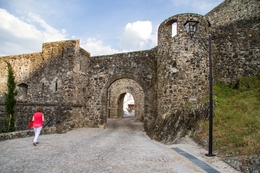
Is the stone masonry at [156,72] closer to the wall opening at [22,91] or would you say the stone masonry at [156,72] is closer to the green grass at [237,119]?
→ the wall opening at [22,91]

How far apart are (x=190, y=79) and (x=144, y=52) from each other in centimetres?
370

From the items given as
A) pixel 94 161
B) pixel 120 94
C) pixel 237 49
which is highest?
pixel 237 49

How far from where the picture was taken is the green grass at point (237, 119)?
550 cm

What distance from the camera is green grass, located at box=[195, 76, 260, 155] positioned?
5.50 metres

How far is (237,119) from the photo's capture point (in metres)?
7.03

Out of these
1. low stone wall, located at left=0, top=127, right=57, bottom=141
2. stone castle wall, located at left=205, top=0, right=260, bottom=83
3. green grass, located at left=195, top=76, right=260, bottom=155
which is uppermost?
stone castle wall, located at left=205, top=0, right=260, bottom=83

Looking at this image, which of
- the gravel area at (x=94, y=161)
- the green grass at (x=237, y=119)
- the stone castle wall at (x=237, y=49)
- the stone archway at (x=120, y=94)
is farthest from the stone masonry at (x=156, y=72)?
the stone archway at (x=120, y=94)

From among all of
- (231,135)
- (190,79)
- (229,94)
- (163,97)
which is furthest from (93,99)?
(231,135)

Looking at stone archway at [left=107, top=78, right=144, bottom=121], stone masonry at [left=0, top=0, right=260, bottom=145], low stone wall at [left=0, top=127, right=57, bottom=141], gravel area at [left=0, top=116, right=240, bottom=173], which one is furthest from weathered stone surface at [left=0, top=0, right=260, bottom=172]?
stone archway at [left=107, top=78, right=144, bottom=121]

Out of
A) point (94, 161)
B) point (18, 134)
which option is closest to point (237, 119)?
point (94, 161)

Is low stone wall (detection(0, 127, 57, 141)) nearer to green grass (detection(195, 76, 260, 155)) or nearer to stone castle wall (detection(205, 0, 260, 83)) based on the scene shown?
green grass (detection(195, 76, 260, 155))

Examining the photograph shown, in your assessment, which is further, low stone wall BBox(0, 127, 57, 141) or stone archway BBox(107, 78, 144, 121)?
stone archway BBox(107, 78, 144, 121)

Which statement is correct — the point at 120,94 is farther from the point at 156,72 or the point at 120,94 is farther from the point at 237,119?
the point at 237,119

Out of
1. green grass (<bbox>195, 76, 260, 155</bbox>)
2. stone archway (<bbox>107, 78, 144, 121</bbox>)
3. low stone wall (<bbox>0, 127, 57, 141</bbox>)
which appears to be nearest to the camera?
green grass (<bbox>195, 76, 260, 155</bbox>)
